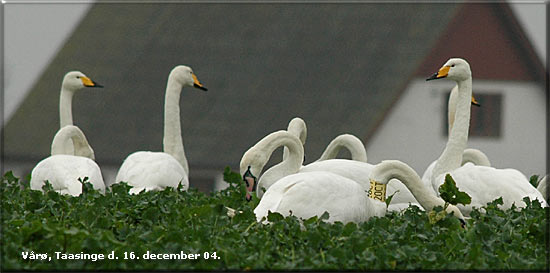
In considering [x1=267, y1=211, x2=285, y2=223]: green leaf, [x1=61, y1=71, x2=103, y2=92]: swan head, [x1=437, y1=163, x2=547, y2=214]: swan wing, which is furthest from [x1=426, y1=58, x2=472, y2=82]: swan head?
[x1=61, y1=71, x2=103, y2=92]: swan head

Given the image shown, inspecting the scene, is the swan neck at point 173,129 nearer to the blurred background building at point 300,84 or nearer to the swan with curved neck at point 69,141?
the swan with curved neck at point 69,141

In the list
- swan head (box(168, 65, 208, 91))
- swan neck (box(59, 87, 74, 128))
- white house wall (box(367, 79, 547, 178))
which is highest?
white house wall (box(367, 79, 547, 178))

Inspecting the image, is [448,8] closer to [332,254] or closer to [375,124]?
[375,124]

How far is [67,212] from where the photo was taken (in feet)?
25.3

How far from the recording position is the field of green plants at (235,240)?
5922 mm

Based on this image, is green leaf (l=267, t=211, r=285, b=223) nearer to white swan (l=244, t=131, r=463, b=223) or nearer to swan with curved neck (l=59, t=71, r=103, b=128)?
white swan (l=244, t=131, r=463, b=223)

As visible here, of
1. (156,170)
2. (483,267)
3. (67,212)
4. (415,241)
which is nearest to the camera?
(483,267)

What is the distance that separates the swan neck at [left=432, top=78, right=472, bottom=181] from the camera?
1109cm

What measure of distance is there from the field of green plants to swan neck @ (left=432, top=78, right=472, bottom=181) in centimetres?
287

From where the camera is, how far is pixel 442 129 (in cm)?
2820

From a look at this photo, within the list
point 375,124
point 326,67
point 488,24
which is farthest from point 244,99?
point 488,24

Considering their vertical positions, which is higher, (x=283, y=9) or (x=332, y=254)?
(x=283, y=9)

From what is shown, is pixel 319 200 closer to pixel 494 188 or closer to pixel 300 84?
pixel 494 188

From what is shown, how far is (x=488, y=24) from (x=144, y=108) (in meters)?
9.96
